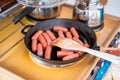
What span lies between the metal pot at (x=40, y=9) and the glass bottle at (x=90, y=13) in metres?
0.07

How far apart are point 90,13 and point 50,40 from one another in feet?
0.62

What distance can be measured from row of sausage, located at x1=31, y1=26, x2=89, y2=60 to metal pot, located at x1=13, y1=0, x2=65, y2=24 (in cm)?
8

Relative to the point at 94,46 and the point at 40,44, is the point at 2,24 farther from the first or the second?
the point at 94,46

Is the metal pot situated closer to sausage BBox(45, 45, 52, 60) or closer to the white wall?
sausage BBox(45, 45, 52, 60)

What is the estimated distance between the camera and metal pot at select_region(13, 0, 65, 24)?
2.46ft

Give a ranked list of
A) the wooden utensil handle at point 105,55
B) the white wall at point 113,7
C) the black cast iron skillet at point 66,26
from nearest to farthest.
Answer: the wooden utensil handle at point 105,55 < the black cast iron skillet at point 66,26 < the white wall at point 113,7

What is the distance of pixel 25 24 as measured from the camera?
83 cm

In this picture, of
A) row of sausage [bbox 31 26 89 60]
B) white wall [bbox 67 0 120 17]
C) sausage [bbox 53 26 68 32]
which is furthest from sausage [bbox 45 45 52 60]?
white wall [bbox 67 0 120 17]

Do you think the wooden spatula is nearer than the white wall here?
Yes

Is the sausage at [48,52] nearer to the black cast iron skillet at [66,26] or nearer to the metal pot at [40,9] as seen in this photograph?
the black cast iron skillet at [66,26]

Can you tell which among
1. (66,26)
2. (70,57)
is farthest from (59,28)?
(70,57)

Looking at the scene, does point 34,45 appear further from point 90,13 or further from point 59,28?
point 90,13

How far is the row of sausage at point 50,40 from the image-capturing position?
652mm

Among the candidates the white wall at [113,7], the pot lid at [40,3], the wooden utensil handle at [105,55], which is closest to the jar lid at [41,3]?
the pot lid at [40,3]
